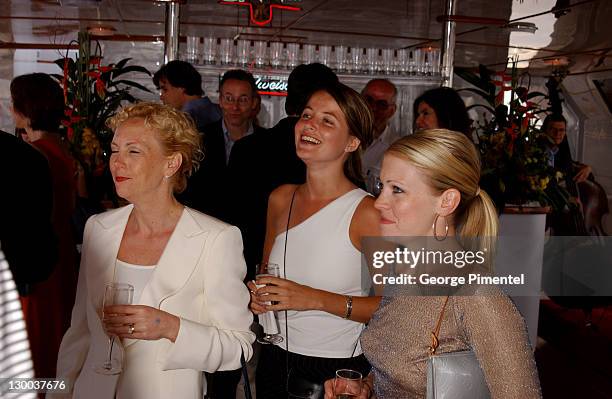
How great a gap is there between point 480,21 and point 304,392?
4155mm

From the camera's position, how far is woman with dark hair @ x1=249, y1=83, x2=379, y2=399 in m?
2.36

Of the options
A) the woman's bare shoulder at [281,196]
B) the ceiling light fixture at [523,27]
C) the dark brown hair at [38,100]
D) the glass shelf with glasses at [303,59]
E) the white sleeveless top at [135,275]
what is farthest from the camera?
the ceiling light fixture at [523,27]

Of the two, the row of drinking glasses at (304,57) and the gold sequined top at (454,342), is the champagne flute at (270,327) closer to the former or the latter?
the gold sequined top at (454,342)

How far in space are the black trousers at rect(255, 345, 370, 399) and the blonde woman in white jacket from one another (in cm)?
Result: 44

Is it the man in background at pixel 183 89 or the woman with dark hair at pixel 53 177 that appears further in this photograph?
the man in background at pixel 183 89

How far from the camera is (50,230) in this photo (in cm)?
238

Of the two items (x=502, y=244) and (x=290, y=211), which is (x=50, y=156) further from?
(x=502, y=244)

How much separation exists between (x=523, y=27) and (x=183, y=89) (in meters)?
4.88

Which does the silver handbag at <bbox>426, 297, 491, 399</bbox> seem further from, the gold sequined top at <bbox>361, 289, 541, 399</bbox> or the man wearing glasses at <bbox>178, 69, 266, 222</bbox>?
the man wearing glasses at <bbox>178, 69, 266, 222</bbox>

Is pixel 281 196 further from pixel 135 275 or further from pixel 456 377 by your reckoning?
pixel 456 377

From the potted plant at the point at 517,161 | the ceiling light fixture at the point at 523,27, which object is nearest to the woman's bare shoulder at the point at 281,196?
the potted plant at the point at 517,161

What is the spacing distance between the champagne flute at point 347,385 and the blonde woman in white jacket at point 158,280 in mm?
295

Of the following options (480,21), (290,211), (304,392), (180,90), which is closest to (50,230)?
(290,211)

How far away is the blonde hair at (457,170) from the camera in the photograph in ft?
5.99
